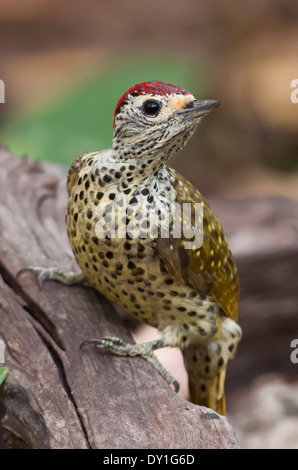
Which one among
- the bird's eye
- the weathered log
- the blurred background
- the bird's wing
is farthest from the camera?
the blurred background

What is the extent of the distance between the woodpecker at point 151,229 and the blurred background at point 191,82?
0.96 metres

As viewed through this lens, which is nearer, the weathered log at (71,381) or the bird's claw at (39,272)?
the weathered log at (71,381)

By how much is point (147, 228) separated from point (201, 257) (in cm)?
22

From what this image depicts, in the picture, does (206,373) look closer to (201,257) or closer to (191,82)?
(201,257)

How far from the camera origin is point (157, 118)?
2.18m


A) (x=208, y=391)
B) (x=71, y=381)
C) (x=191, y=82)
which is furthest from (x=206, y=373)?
(x=191, y=82)

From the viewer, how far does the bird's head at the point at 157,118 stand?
2141 millimetres

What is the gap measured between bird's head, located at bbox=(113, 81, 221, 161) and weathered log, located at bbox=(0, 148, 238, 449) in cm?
61

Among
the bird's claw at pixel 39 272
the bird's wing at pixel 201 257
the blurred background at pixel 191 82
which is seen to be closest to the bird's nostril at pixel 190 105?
the bird's wing at pixel 201 257

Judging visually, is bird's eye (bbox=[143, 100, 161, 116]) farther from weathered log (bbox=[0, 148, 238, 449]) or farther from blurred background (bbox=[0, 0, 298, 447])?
blurred background (bbox=[0, 0, 298, 447])

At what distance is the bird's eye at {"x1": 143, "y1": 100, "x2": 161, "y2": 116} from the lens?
216 cm

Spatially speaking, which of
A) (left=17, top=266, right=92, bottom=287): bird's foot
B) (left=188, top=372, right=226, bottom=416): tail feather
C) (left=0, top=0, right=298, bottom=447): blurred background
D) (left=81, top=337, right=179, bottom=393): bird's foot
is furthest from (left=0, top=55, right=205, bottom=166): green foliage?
(left=81, top=337, right=179, bottom=393): bird's foot

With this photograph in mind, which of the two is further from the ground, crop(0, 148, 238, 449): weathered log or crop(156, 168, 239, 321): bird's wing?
crop(156, 168, 239, 321): bird's wing

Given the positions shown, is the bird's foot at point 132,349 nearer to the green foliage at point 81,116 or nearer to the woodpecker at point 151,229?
the woodpecker at point 151,229
